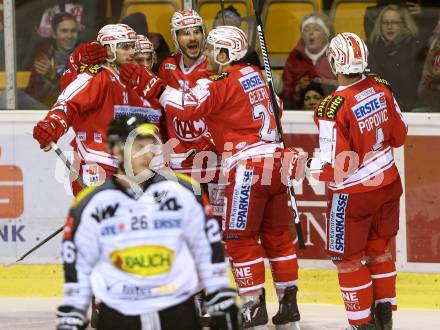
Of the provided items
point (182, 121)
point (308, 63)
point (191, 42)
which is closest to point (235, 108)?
point (182, 121)

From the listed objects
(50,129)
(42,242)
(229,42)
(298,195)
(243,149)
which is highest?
(229,42)

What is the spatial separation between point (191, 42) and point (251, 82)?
0.62 meters

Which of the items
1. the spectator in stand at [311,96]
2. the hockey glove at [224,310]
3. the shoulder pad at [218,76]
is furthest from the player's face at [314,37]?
the hockey glove at [224,310]

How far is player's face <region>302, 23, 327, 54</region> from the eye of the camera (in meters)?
8.45

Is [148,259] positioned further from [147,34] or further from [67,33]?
[67,33]

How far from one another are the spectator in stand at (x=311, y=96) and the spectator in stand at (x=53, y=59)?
1.49m

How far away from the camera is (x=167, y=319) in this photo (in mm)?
4664

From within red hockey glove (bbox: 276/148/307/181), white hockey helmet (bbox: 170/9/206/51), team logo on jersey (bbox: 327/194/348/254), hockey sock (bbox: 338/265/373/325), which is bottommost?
hockey sock (bbox: 338/265/373/325)

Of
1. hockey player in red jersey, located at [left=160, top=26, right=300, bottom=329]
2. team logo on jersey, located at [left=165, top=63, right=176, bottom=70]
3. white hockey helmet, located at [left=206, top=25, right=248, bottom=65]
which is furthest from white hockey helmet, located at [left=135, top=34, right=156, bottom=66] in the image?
white hockey helmet, located at [left=206, top=25, right=248, bottom=65]

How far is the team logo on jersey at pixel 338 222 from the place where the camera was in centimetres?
679

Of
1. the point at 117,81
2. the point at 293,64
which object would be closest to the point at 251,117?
the point at 117,81

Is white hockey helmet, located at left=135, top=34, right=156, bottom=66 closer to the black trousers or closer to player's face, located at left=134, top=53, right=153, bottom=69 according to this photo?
player's face, located at left=134, top=53, right=153, bottom=69

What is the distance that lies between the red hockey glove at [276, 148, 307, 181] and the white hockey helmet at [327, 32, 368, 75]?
0.48 meters

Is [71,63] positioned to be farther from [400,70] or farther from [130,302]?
[130,302]
